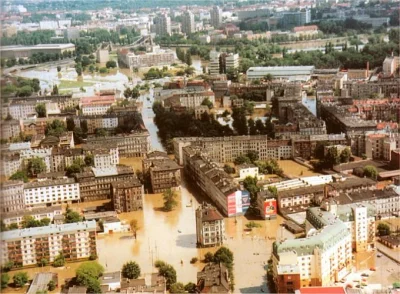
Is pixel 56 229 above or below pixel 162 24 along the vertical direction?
below

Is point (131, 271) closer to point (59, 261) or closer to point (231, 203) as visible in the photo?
point (59, 261)

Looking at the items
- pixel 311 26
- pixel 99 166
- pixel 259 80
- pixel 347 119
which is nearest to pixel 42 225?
pixel 99 166

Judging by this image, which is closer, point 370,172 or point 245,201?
point 245,201

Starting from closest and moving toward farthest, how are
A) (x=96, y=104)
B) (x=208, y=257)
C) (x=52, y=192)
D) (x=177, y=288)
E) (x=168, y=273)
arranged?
(x=177, y=288)
(x=168, y=273)
(x=208, y=257)
(x=52, y=192)
(x=96, y=104)

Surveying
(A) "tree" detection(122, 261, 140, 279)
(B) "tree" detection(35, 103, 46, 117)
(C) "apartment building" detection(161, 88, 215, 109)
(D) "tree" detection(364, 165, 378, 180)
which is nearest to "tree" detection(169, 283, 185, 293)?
(A) "tree" detection(122, 261, 140, 279)

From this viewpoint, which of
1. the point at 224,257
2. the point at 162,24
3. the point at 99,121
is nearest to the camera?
the point at 224,257

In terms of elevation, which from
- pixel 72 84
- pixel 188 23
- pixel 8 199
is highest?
pixel 8 199

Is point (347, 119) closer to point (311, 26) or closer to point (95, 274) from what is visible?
point (95, 274)

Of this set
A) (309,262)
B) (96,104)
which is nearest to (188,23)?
(96,104)
